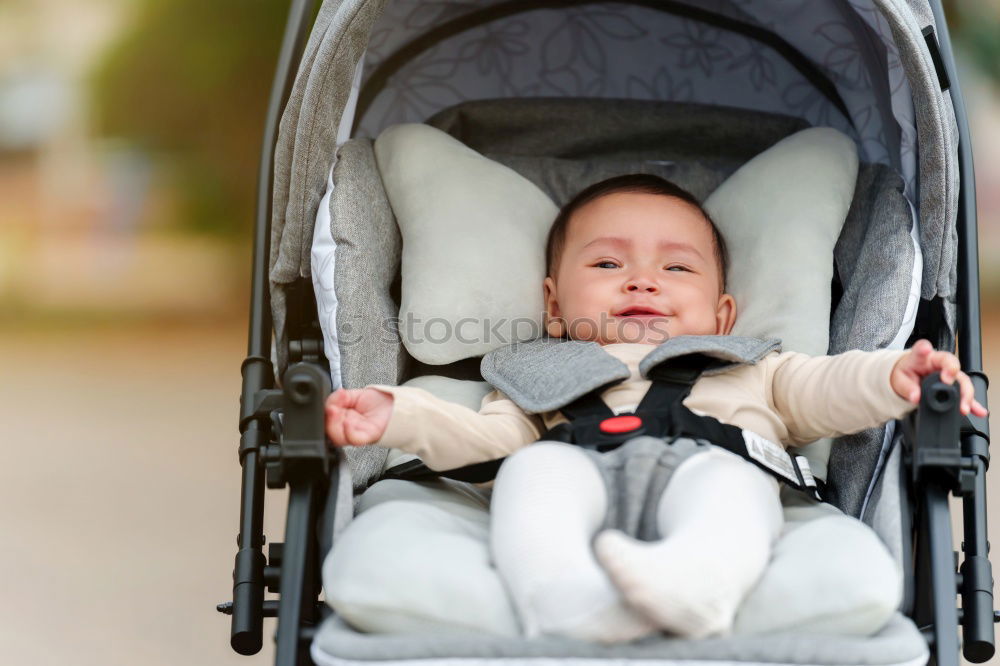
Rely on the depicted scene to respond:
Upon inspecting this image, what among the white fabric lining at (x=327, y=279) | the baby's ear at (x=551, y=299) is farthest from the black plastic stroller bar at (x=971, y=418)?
the white fabric lining at (x=327, y=279)

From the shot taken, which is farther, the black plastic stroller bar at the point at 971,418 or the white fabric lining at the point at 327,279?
the white fabric lining at the point at 327,279

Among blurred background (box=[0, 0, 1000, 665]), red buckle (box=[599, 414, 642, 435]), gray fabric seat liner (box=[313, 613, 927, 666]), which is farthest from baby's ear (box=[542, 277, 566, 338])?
blurred background (box=[0, 0, 1000, 665])

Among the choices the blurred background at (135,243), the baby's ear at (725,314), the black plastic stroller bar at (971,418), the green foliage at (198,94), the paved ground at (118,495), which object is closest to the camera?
the black plastic stroller bar at (971,418)

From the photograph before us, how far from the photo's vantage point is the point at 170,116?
494cm

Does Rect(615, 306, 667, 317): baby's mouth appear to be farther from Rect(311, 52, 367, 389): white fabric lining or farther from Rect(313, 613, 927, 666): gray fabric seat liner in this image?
Rect(313, 613, 927, 666): gray fabric seat liner

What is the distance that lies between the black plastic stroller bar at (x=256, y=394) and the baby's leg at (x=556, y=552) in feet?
1.16

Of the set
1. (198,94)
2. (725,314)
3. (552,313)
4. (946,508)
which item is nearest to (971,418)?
(946,508)

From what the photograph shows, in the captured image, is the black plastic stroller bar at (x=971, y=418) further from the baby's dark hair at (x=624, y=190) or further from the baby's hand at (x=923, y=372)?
the baby's dark hair at (x=624, y=190)

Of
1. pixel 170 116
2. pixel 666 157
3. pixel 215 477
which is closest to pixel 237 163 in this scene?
pixel 170 116

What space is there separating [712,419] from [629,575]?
0.44 m

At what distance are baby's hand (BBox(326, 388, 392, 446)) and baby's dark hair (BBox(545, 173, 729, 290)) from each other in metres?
0.53

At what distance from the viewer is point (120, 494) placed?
3.10 metres

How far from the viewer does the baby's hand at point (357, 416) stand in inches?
58.2

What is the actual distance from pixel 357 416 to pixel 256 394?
0.84 ft
